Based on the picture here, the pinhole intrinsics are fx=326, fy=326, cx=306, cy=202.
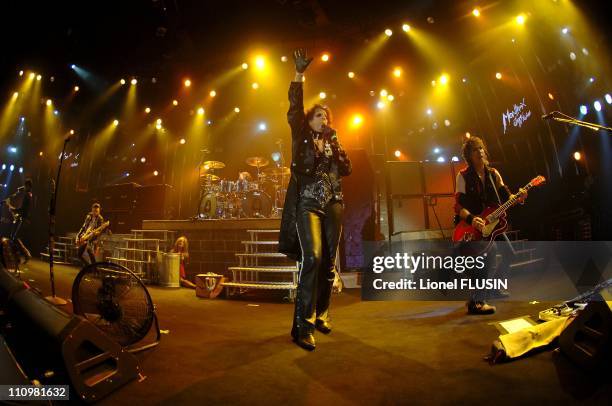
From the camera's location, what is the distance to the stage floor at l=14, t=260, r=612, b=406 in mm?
1829

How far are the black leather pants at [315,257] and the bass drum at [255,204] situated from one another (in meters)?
7.62

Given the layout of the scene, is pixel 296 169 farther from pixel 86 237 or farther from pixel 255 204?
pixel 255 204

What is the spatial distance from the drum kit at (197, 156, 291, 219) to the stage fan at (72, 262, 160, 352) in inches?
296

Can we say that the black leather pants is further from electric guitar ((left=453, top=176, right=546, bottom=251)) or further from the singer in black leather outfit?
electric guitar ((left=453, top=176, right=546, bottom=251))

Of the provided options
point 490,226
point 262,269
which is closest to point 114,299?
point 262,269

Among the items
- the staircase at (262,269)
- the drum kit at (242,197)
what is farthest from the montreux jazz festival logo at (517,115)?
the staircase at (262,269)

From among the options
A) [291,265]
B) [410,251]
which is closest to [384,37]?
[410,251]

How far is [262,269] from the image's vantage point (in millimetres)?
5883

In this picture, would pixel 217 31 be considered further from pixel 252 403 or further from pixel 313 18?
pixel 252 403

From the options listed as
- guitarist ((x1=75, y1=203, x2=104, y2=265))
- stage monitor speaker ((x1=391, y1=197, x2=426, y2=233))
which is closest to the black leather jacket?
stage monitor speaker ((x1=391, y1=197, x2=426, y2=233))

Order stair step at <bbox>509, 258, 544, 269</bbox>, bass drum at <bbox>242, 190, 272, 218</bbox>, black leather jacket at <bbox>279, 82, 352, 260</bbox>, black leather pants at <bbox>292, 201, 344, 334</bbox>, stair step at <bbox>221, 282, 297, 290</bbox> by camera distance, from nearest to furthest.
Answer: black leather pants at <bbox>292, 201, 344, 334</bbox> < black leather jacket at <bbox>279, 82, 352, 260</bbox> < stair step at <bbox>221, 282, 297, 290</bbox> < stair step at <bbox>509, 258, 544, 269</bbox> < bass drum at <bbox>242, 190, 272, 218</bbox>

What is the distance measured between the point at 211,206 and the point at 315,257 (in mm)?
8886

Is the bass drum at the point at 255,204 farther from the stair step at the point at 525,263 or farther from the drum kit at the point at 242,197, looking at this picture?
the stair step at the point at 525,263

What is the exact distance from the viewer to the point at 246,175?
1157 centimetres
